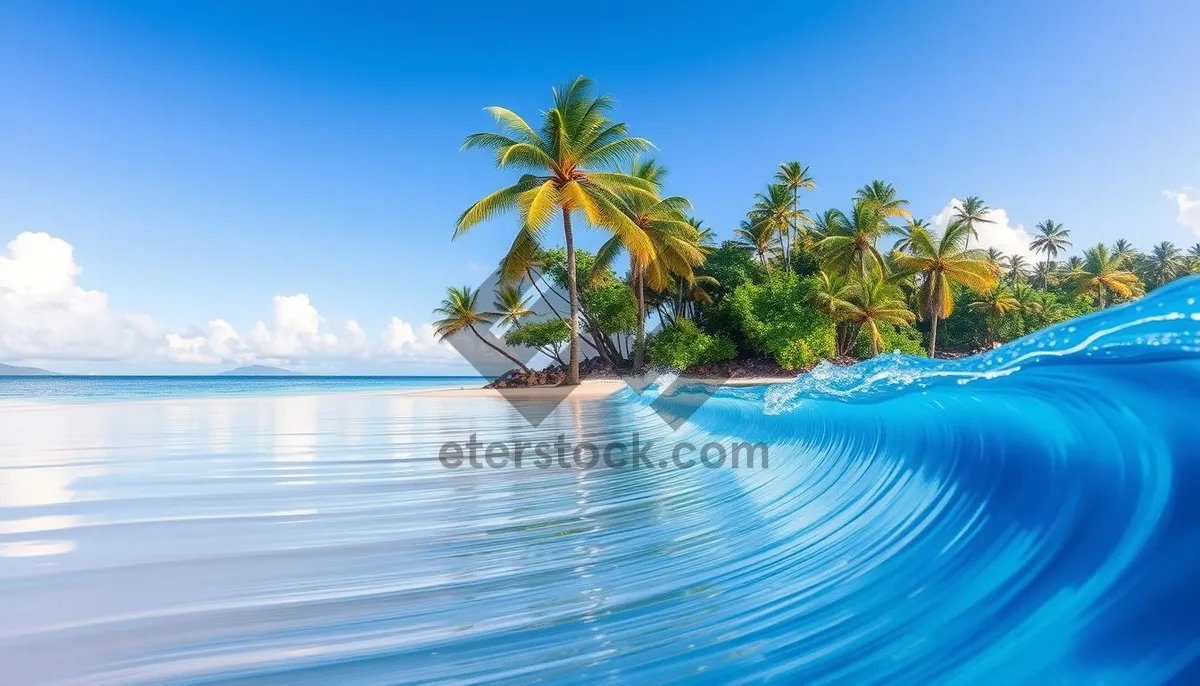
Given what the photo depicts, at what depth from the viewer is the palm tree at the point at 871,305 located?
2350cm

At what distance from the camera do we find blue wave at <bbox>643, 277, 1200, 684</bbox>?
5.60ft

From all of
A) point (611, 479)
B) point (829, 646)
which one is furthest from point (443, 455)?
point (829, 646)

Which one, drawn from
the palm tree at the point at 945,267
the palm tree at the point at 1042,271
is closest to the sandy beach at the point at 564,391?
the palm tree at the point at 945,267

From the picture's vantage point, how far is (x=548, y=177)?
19047mm

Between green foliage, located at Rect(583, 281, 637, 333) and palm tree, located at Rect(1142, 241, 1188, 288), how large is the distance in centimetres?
4385

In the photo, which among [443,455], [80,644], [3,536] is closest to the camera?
[80,644]

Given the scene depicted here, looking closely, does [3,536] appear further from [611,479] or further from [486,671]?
[611,479]

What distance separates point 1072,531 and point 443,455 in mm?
5868

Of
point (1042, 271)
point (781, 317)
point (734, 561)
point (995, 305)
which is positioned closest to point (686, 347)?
point (781, 317)

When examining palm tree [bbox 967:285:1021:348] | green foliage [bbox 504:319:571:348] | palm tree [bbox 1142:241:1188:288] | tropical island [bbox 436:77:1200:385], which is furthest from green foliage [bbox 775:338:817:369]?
palm tree [bbox 1142:241:1188:288]

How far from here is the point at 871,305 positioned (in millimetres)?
23703

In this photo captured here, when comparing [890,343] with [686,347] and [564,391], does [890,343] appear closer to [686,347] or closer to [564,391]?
[686,347]

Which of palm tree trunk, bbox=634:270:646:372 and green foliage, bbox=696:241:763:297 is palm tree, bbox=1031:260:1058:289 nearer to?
green foliage, bbox=696:241:763:297

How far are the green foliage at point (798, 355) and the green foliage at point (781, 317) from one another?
0.41 ft
